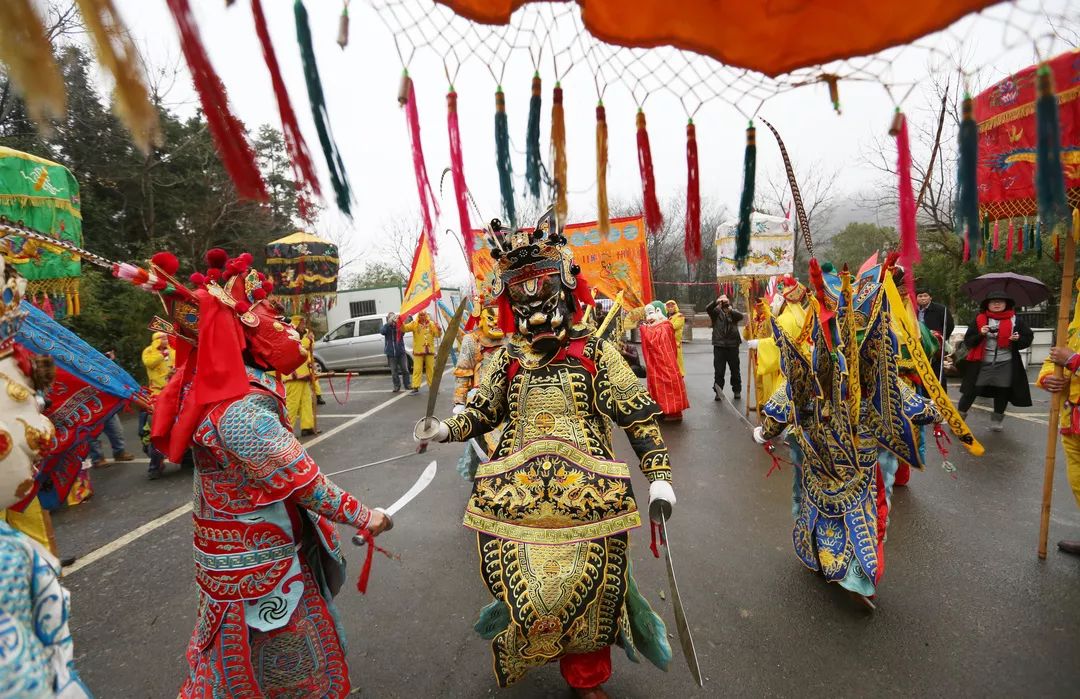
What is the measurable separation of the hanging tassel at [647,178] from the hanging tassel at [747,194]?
25 centimetres

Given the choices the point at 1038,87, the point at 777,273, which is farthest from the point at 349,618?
the point at 777,273

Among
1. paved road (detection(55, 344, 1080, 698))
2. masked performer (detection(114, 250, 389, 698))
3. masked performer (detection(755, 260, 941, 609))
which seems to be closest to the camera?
masked performer (detection(114, 250, 389, 698))

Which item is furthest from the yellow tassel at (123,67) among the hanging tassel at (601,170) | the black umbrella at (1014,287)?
the black umbrella at (1014,287)

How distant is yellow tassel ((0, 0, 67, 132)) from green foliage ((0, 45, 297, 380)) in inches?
325

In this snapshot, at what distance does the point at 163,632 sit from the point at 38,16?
3.34m

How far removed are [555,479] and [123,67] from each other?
1.82 m

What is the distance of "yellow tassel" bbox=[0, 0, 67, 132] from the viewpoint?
0.98m

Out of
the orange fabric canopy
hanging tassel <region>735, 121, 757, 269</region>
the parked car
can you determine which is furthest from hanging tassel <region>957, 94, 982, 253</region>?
the parked car

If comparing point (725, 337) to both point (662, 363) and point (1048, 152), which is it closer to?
point (662, 363)

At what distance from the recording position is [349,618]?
315cm

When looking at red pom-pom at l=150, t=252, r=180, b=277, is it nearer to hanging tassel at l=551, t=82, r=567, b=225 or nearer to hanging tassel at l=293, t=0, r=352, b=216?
hanging tassel at l=293, t=0, r=352, b=216

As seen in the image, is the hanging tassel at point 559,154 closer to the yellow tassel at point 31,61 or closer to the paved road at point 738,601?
the yellow tassel at point 31,61

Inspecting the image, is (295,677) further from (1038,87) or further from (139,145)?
(1038,87)

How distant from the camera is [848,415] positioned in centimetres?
298
